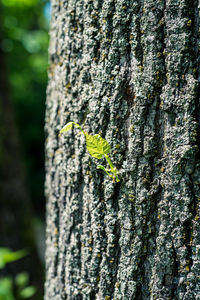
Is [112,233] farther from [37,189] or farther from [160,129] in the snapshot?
[37,189]

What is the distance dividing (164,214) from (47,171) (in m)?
0.68

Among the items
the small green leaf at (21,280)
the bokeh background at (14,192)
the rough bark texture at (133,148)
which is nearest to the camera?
the rough bark texture at (133,148)

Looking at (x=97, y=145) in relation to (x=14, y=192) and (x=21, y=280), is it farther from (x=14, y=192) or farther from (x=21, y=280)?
(x=14, y=192)

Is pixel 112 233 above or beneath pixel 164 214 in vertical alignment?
beneath

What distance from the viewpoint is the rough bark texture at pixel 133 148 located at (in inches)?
38.9

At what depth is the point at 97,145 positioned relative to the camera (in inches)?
42.4

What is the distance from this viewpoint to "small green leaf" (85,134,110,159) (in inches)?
41.9

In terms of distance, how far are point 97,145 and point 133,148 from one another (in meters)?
0.12

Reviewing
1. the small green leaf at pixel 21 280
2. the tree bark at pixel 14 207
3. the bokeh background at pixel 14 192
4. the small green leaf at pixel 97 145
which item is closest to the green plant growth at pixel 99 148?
the small green leaf at pixel 97 145

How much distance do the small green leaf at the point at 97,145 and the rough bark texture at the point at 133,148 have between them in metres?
0.05

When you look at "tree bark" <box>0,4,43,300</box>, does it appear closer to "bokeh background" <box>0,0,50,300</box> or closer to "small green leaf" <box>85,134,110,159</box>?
"bokeh background" <box>0,0,50,300</box>

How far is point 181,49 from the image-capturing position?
0.98m

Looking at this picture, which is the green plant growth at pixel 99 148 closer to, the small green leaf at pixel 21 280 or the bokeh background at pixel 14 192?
the bokeh background at pixel 14 192

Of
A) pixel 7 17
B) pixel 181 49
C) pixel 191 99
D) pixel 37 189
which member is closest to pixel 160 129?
pixel 191 99
